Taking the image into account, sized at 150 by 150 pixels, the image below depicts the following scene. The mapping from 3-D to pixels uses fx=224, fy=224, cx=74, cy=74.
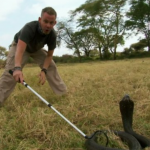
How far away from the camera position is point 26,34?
9.80ft

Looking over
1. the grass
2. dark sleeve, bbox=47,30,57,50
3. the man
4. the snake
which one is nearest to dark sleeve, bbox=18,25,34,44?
the man

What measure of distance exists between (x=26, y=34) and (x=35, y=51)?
65 cm

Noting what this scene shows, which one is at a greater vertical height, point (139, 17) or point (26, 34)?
point (139, 17)

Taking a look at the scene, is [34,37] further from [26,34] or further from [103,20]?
[103,20]

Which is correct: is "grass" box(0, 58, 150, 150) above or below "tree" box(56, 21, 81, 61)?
below

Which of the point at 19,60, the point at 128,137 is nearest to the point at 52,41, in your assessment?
the point at 19,60

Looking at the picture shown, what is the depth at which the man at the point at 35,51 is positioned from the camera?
2.86 metres

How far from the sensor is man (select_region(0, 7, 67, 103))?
2.86m

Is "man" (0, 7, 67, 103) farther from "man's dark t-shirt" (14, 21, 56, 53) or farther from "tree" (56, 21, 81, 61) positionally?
"tree" (56, 21, 81, 61)

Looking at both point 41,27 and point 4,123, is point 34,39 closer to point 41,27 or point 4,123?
point 41,27

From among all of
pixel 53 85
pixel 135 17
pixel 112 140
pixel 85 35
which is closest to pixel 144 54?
pixel 135 17

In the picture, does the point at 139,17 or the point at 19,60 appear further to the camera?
the point at 139,17

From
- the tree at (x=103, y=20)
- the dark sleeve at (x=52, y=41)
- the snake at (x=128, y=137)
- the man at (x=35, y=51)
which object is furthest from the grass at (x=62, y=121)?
the tree at (x=103, y=20)

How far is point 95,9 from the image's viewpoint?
28.5 m
